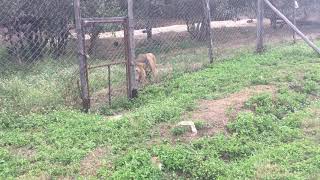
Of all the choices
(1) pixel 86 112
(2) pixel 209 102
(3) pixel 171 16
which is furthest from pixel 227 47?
(1) pixel 86 112

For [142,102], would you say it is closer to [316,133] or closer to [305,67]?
[316,133]

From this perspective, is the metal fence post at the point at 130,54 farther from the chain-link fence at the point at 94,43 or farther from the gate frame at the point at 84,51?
the chain-link fence at the point at 94,43

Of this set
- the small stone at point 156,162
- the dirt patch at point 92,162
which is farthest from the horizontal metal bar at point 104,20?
the small stone at point 156,162

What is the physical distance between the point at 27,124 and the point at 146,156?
2006 mm

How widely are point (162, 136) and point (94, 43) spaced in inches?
204

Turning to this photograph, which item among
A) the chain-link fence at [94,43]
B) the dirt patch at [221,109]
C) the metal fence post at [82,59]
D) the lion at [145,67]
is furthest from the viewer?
the lion at [145,67]

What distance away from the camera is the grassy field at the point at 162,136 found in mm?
4809

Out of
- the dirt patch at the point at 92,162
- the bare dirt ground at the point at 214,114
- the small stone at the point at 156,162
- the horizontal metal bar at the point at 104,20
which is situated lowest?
the dirt patch at the point at 92,162

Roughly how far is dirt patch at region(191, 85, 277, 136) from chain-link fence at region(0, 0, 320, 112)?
57.9 inches

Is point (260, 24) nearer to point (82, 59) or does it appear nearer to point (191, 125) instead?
point (82, 59)

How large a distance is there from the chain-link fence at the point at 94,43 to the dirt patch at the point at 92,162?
1.77 meters

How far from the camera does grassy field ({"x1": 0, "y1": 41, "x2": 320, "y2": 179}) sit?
481cm

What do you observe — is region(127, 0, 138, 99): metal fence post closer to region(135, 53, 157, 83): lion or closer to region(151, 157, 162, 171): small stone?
region(135, 53, 157, 83): lion

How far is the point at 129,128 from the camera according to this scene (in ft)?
19.7
